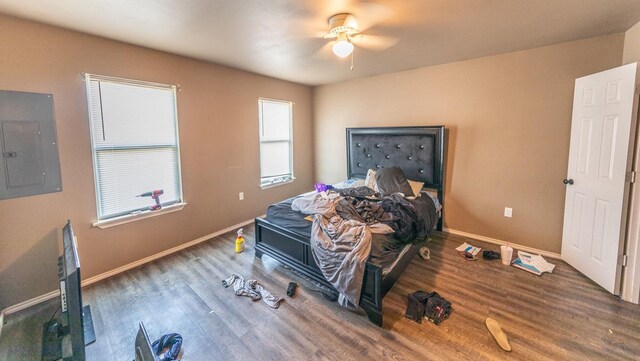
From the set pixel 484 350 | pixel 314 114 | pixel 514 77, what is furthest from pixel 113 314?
pixel 514 77

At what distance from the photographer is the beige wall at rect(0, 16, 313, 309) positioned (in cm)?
217

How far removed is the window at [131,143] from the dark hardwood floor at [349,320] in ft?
2.83

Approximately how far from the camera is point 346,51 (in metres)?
2.32

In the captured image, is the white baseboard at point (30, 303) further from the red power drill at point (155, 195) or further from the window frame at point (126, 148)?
the red power drill at point (155, 195)

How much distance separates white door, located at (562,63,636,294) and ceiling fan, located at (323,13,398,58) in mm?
1925

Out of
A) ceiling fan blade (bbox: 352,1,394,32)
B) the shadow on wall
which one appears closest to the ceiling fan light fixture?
ceiling fan blade (bbox: 352,1,394,32)

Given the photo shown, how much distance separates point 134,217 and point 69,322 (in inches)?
70.7

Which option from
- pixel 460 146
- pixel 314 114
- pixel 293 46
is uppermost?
pixel 293 46

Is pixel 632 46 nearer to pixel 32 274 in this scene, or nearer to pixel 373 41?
pixel 373 41

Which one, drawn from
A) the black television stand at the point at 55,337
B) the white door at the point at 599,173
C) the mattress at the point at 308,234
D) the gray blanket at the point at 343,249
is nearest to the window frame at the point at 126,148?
the black television stand at the point at 55,337

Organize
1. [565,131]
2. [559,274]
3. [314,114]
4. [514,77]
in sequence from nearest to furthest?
1. [559,274]
2. [565,131]
3. [514,77]
4. [314,114]

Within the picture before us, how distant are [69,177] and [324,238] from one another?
2.43 meters

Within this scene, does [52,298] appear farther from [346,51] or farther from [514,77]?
[514,77]

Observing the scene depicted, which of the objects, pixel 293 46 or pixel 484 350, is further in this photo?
pixel 293 46
